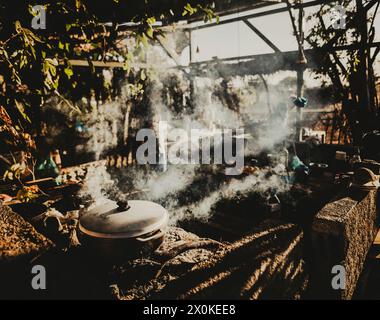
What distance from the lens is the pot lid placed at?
2.96 m

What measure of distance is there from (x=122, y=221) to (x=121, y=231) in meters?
0.19

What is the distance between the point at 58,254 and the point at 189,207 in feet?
13.5

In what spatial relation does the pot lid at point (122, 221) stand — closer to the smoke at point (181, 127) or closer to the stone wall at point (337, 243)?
the stone wall at point (337, 243)

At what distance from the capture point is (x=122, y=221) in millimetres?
3125

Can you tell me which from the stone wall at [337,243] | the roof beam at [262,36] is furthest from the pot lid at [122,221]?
the roof beam at [262,36]

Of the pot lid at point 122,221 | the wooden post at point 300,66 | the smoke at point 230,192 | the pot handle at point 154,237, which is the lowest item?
the smoke at point 230,192

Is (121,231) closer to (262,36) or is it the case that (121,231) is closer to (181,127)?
(262,36)

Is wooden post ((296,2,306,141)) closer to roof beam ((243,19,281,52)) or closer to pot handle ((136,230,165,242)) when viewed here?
roof beam ((243,19,281,52))

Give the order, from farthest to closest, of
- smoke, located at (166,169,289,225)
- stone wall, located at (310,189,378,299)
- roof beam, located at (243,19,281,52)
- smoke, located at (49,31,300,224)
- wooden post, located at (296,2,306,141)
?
1. roof beam, located at (243,19,281,52)
2. wooden post, located at (296,2,306,141)
3. smoke, located at (49,31,300,224)
4. smoke, located at (166,169,289,225)
5. stone wall, located at (310,189,378,299)

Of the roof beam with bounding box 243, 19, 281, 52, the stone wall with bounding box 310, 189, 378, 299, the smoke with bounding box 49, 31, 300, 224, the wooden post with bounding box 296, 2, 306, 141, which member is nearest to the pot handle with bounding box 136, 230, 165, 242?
the stone wall with bounding box 310, 189, 378, 299

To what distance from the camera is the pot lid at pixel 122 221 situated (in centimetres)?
296

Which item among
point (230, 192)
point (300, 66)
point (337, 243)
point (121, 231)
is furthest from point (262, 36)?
point (121, 231)
